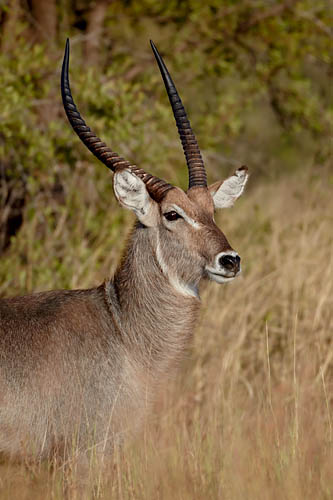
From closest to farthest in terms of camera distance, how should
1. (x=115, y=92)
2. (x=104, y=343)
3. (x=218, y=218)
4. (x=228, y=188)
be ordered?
(x=104, y=343)
(x=228, y=188)
(x=115, y=92)
(x=218, y=218)

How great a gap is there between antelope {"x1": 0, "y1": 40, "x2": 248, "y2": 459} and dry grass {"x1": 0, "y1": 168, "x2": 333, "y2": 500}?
10.5 inches

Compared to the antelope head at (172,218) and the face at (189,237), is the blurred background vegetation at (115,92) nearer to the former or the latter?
the antelope head at (172,218)

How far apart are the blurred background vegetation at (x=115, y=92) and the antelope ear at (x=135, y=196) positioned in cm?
239

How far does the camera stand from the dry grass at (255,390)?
4402mm

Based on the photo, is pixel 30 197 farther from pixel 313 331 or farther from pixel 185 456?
pixel 185 456

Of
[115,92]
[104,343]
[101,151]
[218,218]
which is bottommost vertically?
[104,343]

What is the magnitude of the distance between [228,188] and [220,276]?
3.41 feet

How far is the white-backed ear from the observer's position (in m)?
5.87

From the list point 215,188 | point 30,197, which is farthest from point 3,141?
point 215,188

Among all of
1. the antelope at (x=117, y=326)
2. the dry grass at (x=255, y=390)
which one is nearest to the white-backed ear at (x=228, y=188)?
the antelope at (x=117, y=326)

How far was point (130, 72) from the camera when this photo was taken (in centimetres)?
988

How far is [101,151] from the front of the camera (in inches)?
209

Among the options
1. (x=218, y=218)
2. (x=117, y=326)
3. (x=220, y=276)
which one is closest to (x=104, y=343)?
(x=117, y=326)

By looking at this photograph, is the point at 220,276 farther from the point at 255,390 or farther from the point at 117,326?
the point at 255,390
